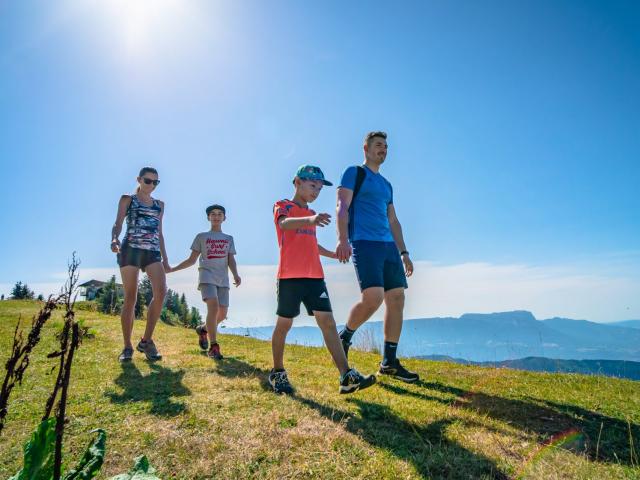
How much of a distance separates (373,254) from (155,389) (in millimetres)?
3028

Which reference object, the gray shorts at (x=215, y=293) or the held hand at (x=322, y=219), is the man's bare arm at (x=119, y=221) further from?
the held hand at (x=322, y=219)

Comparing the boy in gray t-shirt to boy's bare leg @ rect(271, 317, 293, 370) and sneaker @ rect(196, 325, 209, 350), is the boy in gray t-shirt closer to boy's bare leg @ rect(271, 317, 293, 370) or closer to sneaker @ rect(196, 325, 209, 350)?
sneaker @ rect(196, 325, 209, 350)

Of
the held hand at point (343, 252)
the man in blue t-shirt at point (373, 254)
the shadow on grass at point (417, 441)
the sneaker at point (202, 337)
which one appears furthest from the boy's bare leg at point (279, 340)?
the sneaker at point (202, 337)

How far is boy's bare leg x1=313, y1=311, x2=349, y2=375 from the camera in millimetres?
4137

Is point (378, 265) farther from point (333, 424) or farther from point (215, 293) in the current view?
point (215, 293)

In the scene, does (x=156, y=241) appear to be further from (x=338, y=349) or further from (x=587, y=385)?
(x=587, y=385)

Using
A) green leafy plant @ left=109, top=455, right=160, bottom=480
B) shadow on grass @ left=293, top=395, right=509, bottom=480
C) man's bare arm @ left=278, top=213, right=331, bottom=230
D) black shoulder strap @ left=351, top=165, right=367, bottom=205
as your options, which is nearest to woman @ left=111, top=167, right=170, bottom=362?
man's bare arm @ left=278, top=213, right=331, bottom=230

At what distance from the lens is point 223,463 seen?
2.42 meters

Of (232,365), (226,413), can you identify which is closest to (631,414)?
(226,413)

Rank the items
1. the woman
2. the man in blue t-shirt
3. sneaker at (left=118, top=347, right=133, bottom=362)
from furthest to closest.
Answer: the woman
sneaker at (left=118, top=347, right=133, bottom=362)
the man in blue t-shirt

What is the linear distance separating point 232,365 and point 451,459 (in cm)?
406

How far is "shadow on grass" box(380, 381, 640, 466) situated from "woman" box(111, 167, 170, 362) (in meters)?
3.87

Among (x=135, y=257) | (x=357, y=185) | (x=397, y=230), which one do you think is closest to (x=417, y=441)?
(x=357, y=185)

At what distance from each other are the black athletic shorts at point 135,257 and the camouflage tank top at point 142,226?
2.6 inches
